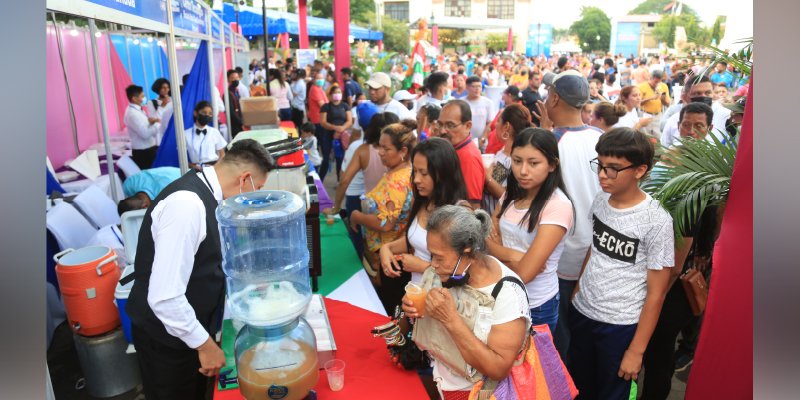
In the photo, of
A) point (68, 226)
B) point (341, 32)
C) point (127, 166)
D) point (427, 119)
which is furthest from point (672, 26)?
point (68, 226)

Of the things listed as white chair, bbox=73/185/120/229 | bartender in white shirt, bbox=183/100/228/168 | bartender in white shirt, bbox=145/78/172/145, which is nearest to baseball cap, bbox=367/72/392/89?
bartender in white shirt, bbox=183/100/228/168

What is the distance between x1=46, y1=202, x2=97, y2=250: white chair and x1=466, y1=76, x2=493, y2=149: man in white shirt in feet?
14.9

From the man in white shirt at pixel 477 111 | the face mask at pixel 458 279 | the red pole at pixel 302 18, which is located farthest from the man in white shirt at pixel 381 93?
the red pole at pixel 302 18

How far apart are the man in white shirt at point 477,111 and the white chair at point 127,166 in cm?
456

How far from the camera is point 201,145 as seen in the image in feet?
20.5

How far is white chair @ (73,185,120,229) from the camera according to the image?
498 centimetres

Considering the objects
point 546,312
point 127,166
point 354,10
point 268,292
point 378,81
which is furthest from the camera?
point 354,10

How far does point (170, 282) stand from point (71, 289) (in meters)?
1.72

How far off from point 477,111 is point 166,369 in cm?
521

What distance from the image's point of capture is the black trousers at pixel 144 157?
7164 millimetres

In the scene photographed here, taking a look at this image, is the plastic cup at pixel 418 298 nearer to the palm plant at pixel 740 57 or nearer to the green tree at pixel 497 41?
the palm plant at pixel 740 57

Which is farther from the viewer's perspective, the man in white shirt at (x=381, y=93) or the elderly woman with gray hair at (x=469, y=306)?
the man in white shirt at (x=381, y=93)

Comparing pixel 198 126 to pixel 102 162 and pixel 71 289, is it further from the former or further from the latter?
pixel 71 289

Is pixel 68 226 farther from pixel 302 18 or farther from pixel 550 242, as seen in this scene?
pixel 302 18
